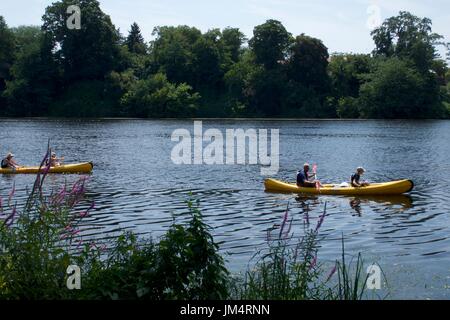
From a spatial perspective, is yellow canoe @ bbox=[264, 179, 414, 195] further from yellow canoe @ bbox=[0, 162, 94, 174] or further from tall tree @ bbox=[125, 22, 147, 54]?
tall tree @ bbox=[125, 22, 147, 54]

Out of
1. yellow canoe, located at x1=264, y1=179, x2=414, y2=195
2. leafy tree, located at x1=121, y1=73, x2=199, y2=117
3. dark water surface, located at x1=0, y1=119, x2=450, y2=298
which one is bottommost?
dark water surface, located at x1=0, y1=119, x2=450, y2=298

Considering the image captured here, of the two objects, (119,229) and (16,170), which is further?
(16,170)

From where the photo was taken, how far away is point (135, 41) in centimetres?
12438

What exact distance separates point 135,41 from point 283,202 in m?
107

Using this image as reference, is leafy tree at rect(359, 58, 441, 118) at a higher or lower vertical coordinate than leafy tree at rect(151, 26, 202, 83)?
lower

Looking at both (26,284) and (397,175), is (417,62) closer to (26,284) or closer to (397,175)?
(397,175)

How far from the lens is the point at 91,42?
10350 centimetres

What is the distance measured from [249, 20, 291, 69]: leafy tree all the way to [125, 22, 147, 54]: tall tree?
2770 cm

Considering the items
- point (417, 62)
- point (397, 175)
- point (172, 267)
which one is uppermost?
point (417, 62)

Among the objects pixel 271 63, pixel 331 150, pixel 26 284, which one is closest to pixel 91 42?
pixel 271 63

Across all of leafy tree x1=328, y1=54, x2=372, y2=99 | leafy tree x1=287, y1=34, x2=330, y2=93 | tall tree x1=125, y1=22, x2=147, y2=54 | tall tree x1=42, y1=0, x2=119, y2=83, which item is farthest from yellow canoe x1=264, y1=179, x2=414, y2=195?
tall tree x1=125, y1=22, x2=147, y2=54

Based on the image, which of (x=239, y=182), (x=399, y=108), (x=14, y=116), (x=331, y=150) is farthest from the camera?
(x=14, y=116)

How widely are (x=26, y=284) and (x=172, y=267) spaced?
1615 mm

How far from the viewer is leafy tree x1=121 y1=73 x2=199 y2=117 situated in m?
100
